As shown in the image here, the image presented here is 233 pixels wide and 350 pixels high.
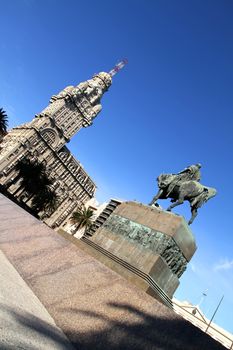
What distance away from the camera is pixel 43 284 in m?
4.91

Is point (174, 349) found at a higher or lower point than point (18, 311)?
higher

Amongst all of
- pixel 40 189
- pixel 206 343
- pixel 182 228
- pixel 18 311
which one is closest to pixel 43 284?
pixel 18 311

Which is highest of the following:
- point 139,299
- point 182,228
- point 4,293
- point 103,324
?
point 182,228

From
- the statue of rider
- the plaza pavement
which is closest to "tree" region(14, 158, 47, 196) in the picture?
the statue of rider

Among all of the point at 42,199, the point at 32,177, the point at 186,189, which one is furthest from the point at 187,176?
the point at 42,199

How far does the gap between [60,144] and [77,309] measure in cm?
6365

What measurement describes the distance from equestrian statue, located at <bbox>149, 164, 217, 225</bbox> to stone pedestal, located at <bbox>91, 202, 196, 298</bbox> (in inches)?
43.6

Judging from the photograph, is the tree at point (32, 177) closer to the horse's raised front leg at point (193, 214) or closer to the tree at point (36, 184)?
the tree at point (36, 184)

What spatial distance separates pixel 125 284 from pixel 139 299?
0.47m

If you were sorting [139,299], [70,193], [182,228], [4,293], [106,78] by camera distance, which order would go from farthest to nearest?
[106,78] < [70,193] < [182,228] < [139,299] < [4,293]

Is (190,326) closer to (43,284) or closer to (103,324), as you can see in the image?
(103,324)

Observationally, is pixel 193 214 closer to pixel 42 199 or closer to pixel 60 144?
pixel 42 199

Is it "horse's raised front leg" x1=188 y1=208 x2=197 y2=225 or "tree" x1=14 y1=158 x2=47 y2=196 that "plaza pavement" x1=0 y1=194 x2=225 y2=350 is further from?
"tree" x1=14 y1=158 x2=47 y2=196

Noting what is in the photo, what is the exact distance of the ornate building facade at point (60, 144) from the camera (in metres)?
59.2
